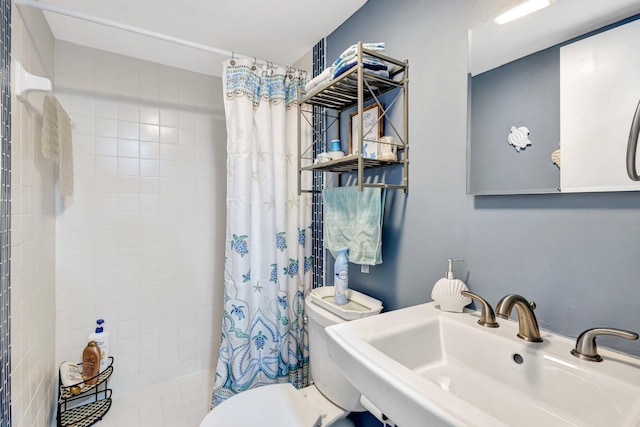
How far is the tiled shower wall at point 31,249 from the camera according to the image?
1.13 m

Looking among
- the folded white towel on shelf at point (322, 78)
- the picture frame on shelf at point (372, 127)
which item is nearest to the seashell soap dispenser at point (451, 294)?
the picture frame on shelf at point (372, 127)

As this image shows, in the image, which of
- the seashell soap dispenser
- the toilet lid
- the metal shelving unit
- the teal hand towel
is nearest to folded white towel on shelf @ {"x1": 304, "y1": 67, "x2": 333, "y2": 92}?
the metal shelving unit

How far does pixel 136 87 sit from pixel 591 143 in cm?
236

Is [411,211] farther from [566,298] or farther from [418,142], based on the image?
[566,298]

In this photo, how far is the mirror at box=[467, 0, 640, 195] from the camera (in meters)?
0.72

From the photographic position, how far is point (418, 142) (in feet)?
3.94

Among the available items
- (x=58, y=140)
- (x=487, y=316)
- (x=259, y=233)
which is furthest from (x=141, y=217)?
(x=487, y=316)

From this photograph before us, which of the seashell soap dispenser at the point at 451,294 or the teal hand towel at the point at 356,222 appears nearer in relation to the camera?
the seashell soap dispenser at the point at 451,294

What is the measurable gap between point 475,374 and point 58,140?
1968 mm

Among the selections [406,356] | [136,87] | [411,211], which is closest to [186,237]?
[136,87]

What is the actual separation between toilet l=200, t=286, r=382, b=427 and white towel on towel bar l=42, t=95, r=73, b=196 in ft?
4.43

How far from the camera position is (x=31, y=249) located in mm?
1327

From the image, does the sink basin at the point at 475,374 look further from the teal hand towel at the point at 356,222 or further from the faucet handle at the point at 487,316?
the teal hand towel at the point at 356,222

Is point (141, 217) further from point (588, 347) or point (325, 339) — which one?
point (588, 347)
